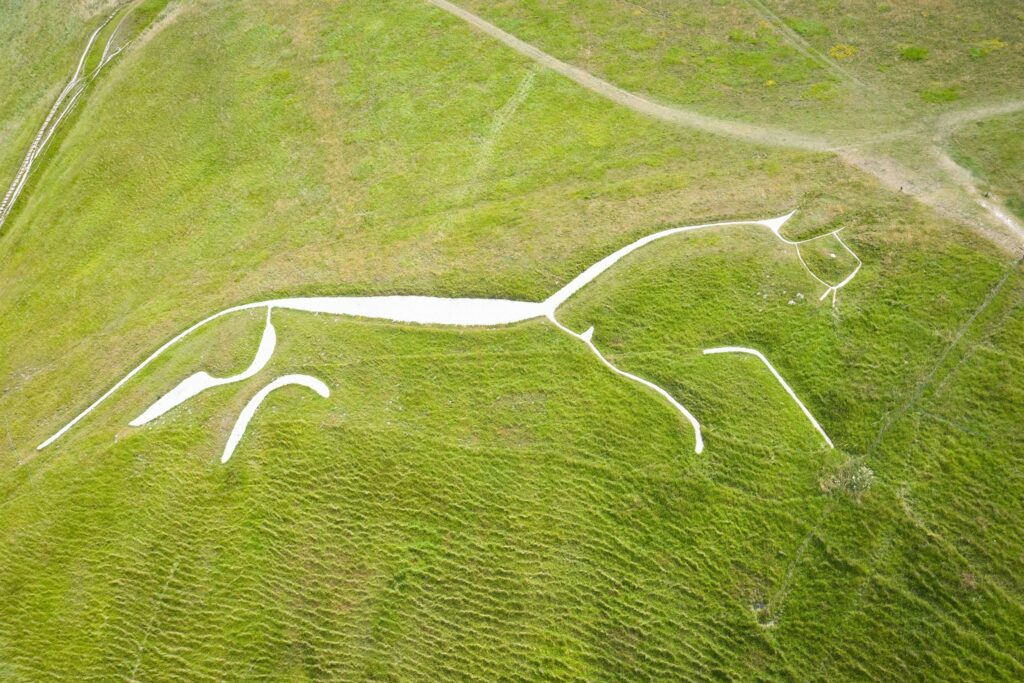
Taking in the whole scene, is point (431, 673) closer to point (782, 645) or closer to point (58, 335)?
point (782, 645)

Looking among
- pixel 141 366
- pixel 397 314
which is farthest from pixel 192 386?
pixel 397 314

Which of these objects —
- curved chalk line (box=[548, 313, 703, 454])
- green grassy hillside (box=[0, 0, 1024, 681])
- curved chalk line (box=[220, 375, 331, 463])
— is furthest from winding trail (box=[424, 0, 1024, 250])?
curved chalk line (box=[220, 375, 331, 463])

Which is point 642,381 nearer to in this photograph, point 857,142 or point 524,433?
point 524,433

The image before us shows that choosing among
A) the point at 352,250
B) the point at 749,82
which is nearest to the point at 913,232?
the point at 749,82

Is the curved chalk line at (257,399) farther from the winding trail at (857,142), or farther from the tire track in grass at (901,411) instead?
the winding trail at (857,142)

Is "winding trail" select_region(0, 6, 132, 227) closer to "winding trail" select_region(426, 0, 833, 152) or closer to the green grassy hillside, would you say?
the green grassy hillside

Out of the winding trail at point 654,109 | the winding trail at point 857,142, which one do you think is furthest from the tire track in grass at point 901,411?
the winding trail at point 654,109
